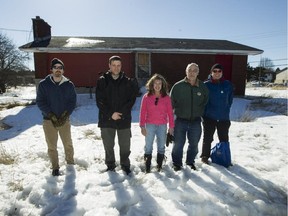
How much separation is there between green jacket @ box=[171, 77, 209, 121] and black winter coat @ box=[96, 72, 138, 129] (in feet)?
2.49

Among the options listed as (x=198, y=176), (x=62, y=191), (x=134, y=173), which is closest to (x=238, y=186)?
(x=198, y=176)

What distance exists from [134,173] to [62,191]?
131 centimetres

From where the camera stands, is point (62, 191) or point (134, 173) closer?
point (62, 191)

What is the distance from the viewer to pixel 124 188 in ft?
13.2

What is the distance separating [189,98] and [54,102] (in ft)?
7.62

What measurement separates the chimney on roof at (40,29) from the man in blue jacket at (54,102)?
1609 cm

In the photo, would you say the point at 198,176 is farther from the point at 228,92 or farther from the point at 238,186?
the point at 228,92

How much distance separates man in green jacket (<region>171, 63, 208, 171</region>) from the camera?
4543mm

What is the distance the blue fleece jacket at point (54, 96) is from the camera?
4.41 metres

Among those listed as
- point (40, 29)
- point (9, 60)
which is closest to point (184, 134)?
point (40, 29)

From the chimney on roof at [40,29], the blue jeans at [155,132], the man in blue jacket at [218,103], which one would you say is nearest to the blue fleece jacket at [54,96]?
the blue jeans at [155,132]

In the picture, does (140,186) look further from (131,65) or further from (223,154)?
(131,65)

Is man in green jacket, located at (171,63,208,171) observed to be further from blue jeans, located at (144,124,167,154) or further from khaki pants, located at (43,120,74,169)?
khaki pants, located at (43,120,74,169)

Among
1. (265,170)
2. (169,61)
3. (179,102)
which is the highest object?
(169,61)
